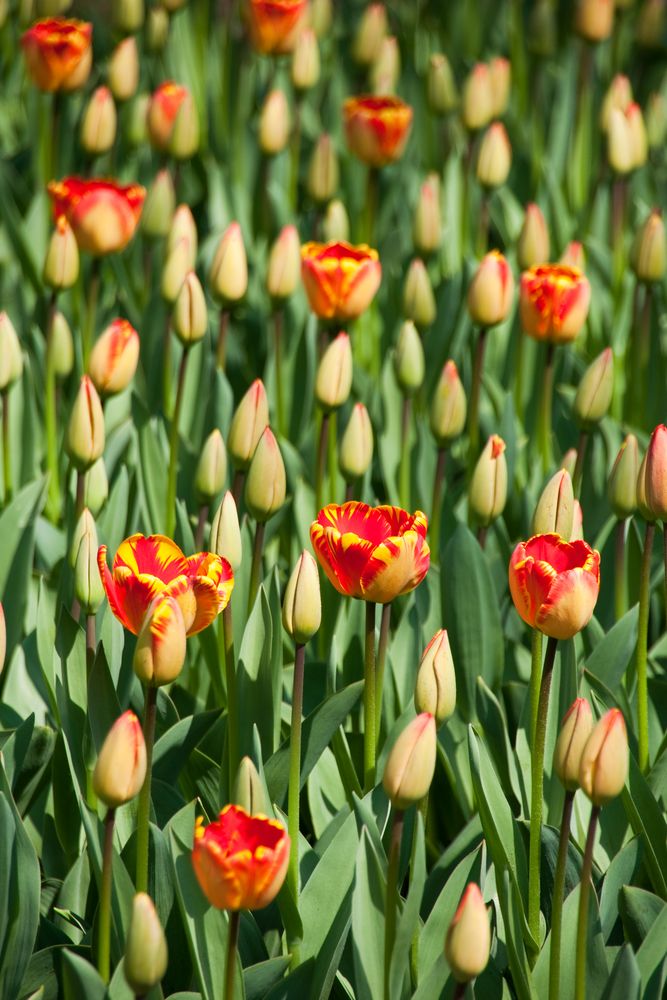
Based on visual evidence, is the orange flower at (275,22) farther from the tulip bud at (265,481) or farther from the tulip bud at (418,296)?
the tulip bud at (265,481)

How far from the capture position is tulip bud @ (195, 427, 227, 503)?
1750mm

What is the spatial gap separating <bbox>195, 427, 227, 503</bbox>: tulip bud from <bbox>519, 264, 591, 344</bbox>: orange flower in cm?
53

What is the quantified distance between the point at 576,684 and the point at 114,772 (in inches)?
26.6

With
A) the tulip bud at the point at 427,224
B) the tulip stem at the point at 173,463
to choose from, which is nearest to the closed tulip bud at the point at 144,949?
the tulip stem at the point at 173,463

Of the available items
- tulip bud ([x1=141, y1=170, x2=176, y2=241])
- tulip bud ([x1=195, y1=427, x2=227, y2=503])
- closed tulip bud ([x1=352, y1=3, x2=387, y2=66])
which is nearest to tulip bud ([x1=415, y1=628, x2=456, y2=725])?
tulip bud ([x1=195, y1=427, x2=227, y2=503])

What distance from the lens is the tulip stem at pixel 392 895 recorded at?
1.14 meters

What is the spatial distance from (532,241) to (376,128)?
45 centimetres

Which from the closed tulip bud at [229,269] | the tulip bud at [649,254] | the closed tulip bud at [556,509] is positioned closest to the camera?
the closed tulip bud at [556,509]

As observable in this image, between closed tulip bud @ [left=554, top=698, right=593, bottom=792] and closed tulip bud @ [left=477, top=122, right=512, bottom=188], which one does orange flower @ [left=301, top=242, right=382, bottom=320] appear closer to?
closed tulip bud @ [left=477, top=122, right=512, bottom=188]

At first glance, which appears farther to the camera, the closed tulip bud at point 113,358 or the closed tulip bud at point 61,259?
the closed tulip bud at point 61,259

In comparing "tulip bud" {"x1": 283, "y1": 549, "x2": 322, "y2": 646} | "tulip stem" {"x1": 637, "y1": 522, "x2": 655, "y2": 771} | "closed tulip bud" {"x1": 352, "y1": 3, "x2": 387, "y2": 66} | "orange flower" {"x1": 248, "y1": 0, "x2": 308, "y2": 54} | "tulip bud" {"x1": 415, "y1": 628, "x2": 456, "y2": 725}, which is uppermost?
"orange flower" {"x1": 248, "y1": 0, "x2": 308, "y2": 54}

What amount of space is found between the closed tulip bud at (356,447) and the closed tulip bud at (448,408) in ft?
0.59

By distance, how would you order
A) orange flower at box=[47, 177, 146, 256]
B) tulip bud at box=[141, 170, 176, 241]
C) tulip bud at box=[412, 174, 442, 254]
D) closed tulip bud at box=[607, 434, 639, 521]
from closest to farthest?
closed tulip bud at box=[607, 434, 639, 521], orange flower at box=[47, 177, 146, 256], tulip bud at box=[412, 174, 442, 254], tulip bud at box=[141, 170, 176, 241]

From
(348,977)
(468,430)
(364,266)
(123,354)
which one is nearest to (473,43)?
(468,430)
